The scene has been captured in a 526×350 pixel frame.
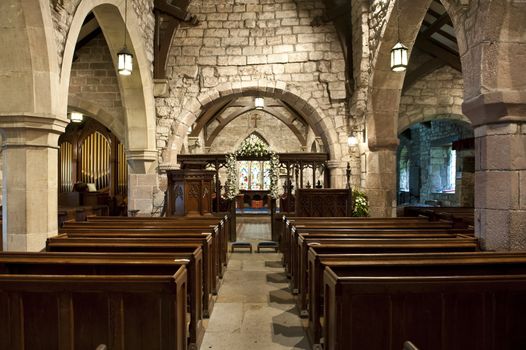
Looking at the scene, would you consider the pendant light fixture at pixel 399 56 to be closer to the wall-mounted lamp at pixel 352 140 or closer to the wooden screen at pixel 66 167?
the wall-mounted lamp at pixel 352 140

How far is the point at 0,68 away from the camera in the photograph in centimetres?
426

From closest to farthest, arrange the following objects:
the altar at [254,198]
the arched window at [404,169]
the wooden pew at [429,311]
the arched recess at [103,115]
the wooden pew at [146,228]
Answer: the wooden pew at [429,311]
the wooden pew at [146,228]
the arched recess at [103,115]
the altar at [254,198]
the arched window at [404,169]

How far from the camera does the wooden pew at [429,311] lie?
2.12m

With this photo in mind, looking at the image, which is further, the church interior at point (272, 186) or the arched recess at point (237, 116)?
the arched recess at point (237, 116)

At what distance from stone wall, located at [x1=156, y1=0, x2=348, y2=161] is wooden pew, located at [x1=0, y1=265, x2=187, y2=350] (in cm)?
716

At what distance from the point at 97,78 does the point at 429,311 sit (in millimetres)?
9036

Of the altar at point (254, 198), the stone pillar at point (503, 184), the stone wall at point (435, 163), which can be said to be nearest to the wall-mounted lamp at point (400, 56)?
the stone pillar at point (503, 184)

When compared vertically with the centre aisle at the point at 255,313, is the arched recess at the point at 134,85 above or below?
above

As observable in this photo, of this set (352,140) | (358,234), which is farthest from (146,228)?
(352,140)

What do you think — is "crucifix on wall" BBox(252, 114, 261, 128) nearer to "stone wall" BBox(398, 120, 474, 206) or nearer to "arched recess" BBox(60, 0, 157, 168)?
"stone wall" BBox(398, 120, 474, 206)

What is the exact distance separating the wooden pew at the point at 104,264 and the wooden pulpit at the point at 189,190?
Answer: 4835mm

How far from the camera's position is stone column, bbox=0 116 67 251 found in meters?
4.27

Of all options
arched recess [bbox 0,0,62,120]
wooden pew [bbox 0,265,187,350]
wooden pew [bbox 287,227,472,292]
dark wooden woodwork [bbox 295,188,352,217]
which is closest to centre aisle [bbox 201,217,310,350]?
wooden pew [bbox 287,227,472,292]

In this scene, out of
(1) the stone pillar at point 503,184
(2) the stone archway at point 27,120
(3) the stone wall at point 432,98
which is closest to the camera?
(1) the stone pillar at point 503,184
